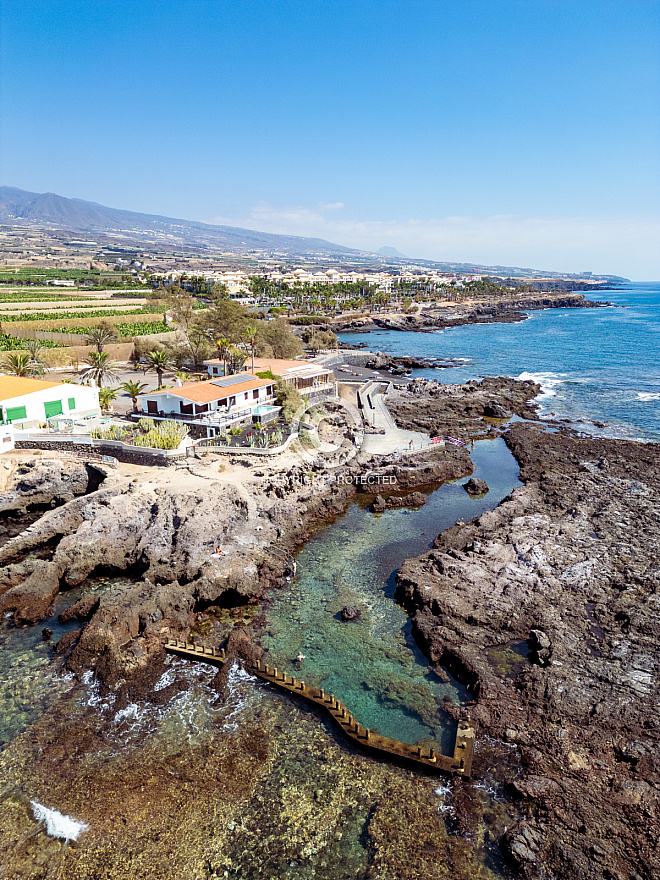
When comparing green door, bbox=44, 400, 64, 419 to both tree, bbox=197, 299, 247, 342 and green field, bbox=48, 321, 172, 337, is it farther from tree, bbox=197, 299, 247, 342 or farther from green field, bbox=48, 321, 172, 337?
green field, bbox=48, 321, 172, 337

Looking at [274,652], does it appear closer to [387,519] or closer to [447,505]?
[387,519]

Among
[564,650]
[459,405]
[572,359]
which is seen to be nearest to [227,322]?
[459,405]

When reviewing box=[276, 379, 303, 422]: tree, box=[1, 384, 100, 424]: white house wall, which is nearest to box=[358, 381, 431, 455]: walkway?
box=[276, 379, 303, 422]: tree

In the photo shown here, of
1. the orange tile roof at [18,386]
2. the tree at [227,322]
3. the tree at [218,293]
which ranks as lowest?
the tree at [218,293]

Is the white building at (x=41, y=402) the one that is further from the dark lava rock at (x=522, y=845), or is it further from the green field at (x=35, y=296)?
the green field at (x=35, y=296)

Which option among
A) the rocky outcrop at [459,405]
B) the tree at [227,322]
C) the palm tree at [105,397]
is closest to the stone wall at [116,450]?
the palm tree at [105,397]

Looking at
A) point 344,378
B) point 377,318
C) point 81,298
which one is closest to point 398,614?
point 344,378

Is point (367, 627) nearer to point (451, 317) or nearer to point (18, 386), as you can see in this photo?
point (18, 386)
